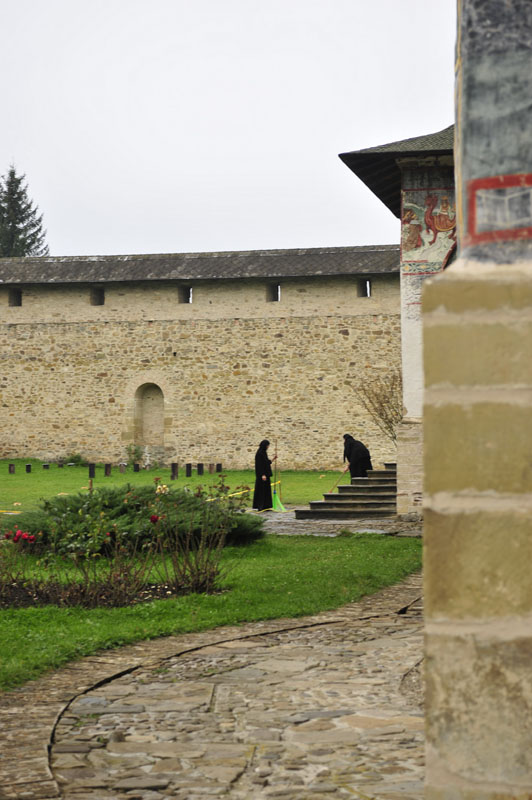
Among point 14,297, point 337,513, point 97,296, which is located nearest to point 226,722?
point 337,513

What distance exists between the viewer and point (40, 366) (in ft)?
83.8

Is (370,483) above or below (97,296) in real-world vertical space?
below

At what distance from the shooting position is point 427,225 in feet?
43.4

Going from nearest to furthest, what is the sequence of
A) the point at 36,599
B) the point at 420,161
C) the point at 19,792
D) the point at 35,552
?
the point at 19,792 → the point at 36,599 → the point at 35,552 → the point at 420,161

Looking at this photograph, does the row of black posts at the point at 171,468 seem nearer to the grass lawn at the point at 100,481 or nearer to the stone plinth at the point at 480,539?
the grass lawn at the point at 100,481

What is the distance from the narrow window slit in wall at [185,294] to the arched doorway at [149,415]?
7.81ft

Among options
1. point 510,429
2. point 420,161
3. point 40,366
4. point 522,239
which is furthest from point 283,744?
point 40,366

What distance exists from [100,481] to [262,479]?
6286mm

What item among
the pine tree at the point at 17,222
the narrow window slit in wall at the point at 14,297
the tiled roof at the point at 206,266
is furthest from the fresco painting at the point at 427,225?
the pine tree at the point at 17,222

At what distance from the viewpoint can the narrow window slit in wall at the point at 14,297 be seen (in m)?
25.8

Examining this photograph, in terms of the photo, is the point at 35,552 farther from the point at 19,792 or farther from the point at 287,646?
the point at 19,792

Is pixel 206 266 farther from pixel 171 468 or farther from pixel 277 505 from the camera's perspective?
pixel 277 505

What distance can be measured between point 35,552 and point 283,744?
6542 millimetres

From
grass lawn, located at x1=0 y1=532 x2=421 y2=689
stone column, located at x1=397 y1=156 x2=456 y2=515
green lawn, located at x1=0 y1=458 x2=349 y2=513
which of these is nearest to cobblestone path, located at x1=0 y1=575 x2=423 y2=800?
grass lawn, located at x1=0 y1=532 x2=421 y2=689
